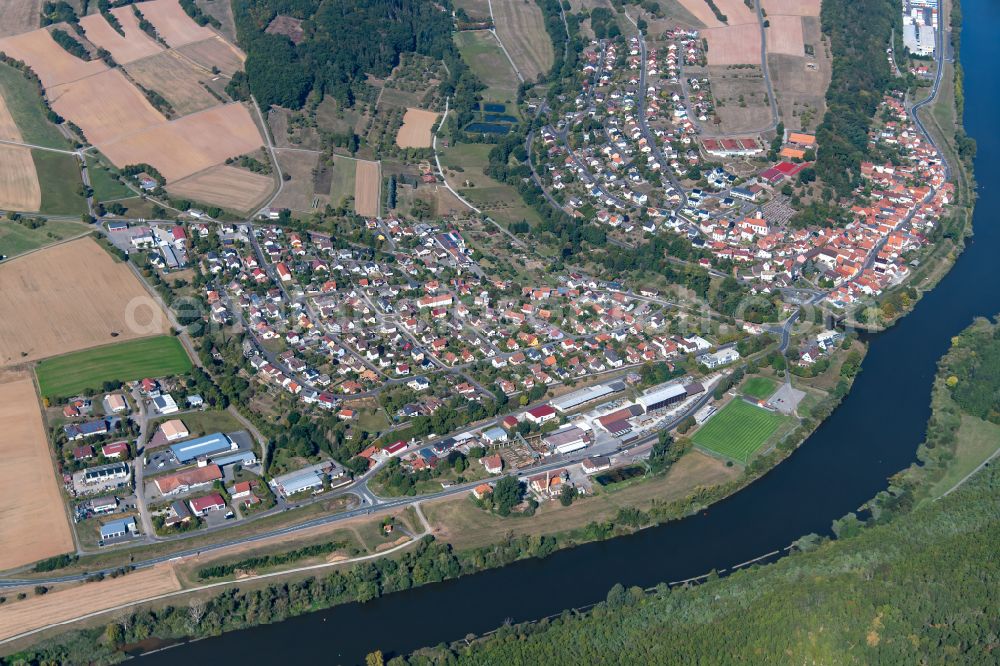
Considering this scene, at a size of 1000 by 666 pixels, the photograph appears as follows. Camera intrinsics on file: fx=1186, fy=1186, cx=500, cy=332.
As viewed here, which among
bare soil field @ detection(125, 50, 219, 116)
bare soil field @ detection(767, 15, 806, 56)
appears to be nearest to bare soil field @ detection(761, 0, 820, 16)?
bare soil field @ detection(767, 15, 806, 56)

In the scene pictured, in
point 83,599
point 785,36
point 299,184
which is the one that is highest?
point 785,36

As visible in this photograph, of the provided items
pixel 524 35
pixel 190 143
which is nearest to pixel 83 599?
pixel 190 143

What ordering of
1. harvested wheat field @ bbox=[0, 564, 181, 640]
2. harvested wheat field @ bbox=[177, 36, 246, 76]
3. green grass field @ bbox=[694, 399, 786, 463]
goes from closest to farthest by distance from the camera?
harvested wheat field @ bbox=[0, 564, 181, 640] → green grass field @ bbox=[694, 399, 786, 463] → harvested wheat field @ bbox=[177, 36, 246, 76]

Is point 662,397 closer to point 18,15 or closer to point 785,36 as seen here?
point 785,36

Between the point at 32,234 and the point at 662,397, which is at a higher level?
the point at 32,234

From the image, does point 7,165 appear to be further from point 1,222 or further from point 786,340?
point 786,340

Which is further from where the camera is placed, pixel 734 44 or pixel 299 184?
pixel 734 44

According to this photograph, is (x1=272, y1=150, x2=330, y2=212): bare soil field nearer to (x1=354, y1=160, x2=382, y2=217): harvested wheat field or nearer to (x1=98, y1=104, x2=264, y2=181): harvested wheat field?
(x1=354, y1=160, x2=382, y2=217): harvested wheat field
